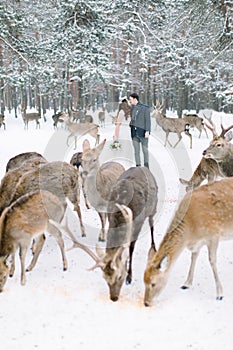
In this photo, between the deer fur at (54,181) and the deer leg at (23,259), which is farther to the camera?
the deer fur at (54,181)

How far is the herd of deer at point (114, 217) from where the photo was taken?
458 centimetres

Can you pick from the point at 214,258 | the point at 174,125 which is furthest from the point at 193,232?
the point at 174,125

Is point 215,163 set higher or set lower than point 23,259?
higher

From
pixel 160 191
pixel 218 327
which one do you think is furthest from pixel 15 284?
pixel 160 191

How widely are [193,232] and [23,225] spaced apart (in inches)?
84.7

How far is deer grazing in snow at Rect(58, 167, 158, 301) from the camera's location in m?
4.52

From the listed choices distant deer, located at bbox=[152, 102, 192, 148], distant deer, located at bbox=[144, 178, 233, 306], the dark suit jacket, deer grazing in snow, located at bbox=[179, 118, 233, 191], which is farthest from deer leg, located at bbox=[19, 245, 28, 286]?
distant deer, located at bbox=[152, 102, 192, 148]

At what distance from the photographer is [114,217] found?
5.12 metres

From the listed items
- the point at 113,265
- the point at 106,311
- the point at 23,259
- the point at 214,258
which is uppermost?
the point at 113,265

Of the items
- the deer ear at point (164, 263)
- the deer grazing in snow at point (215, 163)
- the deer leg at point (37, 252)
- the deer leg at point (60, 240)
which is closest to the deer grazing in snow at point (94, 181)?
the deer leg at point (60, 240)

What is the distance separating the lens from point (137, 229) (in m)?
5.42

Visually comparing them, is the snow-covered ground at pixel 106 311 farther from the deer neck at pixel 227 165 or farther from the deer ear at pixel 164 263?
the deer neck at pixel 227 165

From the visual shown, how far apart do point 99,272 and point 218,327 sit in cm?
189

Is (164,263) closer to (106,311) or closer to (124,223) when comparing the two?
(124,223)
